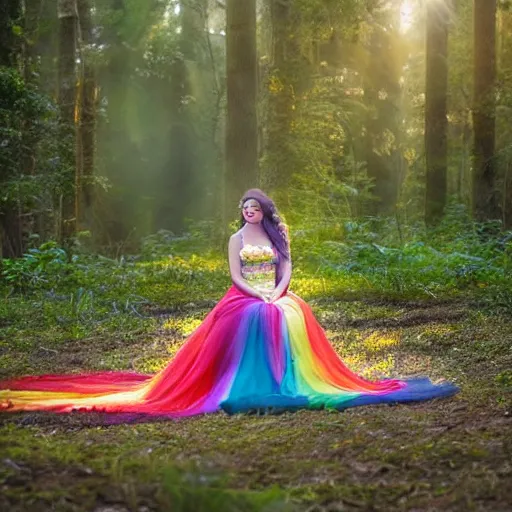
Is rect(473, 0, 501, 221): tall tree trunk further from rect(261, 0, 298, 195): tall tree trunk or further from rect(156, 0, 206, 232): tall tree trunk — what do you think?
rect(156, 0, 206, 232): tall tree trunk

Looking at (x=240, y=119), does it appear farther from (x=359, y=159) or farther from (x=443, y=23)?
(x=359, y=159)

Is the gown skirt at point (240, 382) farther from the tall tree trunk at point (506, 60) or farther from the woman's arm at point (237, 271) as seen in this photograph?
the tall tree trunk at point (506, 60)

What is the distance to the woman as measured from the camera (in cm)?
551

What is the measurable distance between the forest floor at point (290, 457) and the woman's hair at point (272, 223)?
130 cm

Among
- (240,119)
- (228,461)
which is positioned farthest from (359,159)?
(228,461)

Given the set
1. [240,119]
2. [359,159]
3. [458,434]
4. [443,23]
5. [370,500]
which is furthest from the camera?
[359,159]

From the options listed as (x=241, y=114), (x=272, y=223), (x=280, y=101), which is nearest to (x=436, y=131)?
(x=280, y=101)

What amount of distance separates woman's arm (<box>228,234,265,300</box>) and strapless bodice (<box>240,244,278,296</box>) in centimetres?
4

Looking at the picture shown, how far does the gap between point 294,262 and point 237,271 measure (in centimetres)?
828

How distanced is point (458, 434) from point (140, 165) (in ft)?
107

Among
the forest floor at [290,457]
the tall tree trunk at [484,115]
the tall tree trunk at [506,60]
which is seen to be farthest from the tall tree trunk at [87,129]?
the forest floor at [290,457]

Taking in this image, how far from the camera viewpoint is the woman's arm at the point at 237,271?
6428 millimetres

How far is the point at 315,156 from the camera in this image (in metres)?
19.7

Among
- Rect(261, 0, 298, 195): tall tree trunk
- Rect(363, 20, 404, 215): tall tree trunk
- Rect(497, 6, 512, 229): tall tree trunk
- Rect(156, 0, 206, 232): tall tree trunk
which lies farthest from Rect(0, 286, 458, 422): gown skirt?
Rect(156, 0, 206, 232): tall tree trunk
